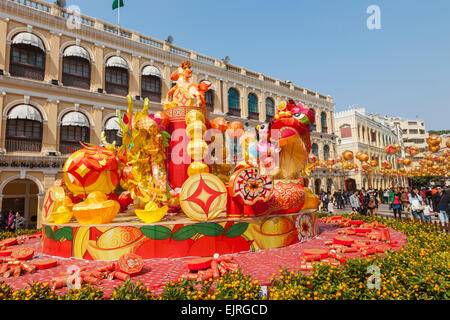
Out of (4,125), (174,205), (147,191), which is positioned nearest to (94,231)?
(147,191)

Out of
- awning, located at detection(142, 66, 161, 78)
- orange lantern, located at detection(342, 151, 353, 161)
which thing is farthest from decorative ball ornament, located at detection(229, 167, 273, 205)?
orange lantern, located at detection(342, 151, 353, 161)

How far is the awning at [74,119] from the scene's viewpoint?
16.2 m

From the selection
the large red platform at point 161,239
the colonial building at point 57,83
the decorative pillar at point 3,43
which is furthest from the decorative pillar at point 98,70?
the large red platform at point 161,239

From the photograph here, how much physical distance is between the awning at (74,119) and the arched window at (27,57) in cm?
250

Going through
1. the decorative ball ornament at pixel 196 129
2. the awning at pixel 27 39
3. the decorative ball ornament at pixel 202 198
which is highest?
the awning at pixel 27 39

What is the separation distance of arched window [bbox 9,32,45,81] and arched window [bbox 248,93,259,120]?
656 inches

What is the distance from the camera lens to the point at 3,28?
14.6m

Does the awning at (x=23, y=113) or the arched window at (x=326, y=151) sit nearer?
the awning at (x=23, y=113)

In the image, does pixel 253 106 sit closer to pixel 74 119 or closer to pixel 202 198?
pixel 74 119

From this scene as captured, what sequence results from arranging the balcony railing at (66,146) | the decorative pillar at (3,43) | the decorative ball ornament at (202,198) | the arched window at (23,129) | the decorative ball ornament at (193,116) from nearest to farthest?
1. the decorative ball ornament at (202,198)
2. the decorative ball ornament at (193,116)
3. the decorative pillar at (3,43)
4. the arched window at (23,129)
5. the balcony railing at (66,146)

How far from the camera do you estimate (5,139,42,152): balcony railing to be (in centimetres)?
1450

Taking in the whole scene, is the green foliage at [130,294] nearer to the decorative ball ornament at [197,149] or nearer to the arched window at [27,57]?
the decorative ball ornament at [197,149]

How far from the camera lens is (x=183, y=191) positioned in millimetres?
5441

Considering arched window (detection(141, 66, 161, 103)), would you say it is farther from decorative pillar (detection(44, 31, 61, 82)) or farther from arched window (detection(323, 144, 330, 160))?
arched window (detection(323, 144, 330, 160))
